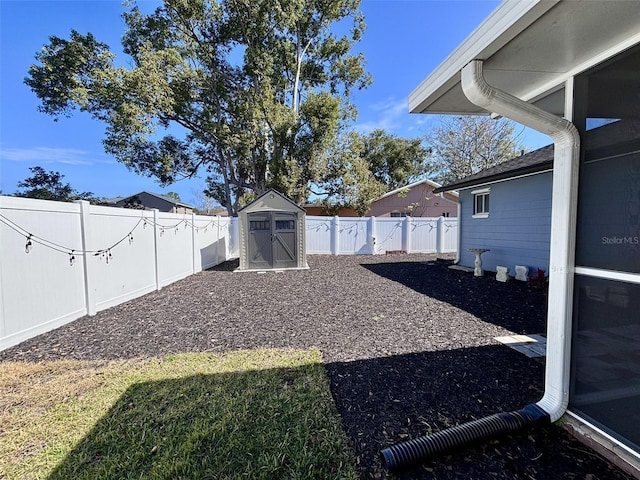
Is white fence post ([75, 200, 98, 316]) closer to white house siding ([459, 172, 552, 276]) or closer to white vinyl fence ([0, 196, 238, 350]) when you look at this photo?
white vinyl fence ([0, 196, 238, 350])

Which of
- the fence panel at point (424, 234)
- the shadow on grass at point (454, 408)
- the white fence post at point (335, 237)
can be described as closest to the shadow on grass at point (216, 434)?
the shadow on grass at point (454, 408)

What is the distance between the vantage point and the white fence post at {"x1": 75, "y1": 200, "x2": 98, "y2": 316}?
4.42 m

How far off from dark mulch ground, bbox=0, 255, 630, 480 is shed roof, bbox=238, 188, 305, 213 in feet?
9.05

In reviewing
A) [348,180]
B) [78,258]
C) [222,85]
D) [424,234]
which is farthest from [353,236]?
[78,258]

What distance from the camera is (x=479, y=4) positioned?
371cm

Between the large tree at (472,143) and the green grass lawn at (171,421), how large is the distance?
20618 mm

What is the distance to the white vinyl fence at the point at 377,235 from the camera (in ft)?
44.9

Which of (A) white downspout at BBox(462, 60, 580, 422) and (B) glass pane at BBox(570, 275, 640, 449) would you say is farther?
(A) white downspout at BBox(462, 60, 580, 422)

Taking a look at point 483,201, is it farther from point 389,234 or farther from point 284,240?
point 284,240

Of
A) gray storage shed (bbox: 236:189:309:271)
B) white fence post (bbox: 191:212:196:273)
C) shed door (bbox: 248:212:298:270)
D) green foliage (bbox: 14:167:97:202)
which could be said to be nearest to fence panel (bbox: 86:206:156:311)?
white fence post (bbox: 191:212:196:273)

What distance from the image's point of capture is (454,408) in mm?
2301

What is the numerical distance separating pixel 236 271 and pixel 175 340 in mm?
5336

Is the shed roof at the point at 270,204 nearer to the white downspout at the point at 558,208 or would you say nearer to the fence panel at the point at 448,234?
the white downspout at the point at 558,208

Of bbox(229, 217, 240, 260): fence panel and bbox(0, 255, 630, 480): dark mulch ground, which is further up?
bbox(229, 217, 240, 260): fence panel
